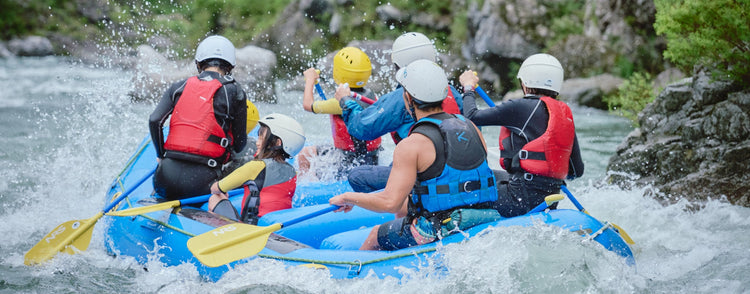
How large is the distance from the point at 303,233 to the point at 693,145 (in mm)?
3875

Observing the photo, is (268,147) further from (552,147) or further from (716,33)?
(716,33)

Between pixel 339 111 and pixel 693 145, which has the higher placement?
pixel 339 111

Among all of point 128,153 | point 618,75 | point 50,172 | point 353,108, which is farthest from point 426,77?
point 618,75

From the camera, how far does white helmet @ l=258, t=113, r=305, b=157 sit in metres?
4.45

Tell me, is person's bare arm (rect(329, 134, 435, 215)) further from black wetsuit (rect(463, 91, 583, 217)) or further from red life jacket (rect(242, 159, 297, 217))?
red life jacket (rect(242, 159, 297, 217))

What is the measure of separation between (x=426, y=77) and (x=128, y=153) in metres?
5.58

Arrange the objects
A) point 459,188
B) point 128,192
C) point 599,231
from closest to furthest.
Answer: point 459,188
point 599,231
point 128,192

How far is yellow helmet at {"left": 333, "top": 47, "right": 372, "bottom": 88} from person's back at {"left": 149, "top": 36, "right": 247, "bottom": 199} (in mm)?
865

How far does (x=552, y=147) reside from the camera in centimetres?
394

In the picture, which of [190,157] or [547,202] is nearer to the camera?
[547,202]

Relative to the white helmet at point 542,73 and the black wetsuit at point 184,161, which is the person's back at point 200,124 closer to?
the black wetsuit at point 184,161

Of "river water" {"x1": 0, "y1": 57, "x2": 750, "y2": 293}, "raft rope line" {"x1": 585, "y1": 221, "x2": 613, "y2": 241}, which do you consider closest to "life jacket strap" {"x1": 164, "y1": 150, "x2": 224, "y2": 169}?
"river water" {"x1": 0, "y1": 57, "x2": 750, "y2": 293}

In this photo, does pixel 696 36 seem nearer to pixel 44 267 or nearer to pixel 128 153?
pixel 44 267

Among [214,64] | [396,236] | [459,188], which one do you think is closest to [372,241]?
[396,236]
